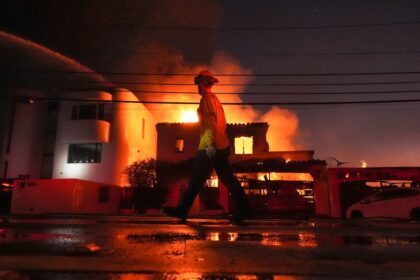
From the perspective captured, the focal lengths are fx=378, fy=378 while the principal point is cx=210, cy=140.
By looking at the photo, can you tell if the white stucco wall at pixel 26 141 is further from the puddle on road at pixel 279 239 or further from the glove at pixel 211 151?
the puddle on road at pixel 279 239

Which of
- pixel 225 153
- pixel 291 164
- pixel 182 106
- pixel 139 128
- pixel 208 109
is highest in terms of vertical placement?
pixel 182 106

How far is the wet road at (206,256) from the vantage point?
2.12 meters

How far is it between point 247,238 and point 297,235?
63 centimetres

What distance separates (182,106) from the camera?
1692 inches

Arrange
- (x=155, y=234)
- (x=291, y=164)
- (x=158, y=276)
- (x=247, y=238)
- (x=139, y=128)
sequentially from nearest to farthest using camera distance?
(x=158, y=276) < (x=247, y=238) < (x=155, y=234) < (x=291, y=164) < (x=139, y=128)

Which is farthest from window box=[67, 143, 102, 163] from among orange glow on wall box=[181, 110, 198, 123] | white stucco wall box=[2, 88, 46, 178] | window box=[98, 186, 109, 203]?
orange glow on wall box=[181, 110, 198, 123]

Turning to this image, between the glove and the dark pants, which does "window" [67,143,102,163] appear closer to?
the dark pants

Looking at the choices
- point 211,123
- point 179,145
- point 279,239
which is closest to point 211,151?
point 211,123

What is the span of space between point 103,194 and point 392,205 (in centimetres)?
1889

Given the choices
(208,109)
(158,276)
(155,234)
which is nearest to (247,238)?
(155,234)

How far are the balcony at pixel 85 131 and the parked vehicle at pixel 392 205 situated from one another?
21.8 m

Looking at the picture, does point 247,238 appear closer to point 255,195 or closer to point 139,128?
point 255,195

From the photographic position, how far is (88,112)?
109 ft

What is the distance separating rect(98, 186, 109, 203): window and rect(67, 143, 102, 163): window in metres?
5.42
